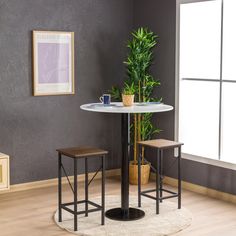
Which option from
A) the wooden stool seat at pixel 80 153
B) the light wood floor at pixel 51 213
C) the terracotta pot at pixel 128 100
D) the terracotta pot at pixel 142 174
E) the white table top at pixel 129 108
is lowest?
the light wood floor at pixel 51 213

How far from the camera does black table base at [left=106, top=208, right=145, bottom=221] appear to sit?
4730mm

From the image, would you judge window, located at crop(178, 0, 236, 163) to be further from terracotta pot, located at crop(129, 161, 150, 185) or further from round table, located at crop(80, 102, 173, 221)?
round table, located at crop(80, 102, 173, 221)

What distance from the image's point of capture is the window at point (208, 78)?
17.5 ft

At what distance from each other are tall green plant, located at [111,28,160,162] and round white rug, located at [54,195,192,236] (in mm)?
1227

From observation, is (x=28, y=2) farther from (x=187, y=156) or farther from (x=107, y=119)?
(x=187, y=156)

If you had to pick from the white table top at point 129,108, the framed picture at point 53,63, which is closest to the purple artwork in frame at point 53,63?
the framed picture at point 53,63

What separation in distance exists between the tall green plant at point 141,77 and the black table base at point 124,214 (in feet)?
→ 4.28

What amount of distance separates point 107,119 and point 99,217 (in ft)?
6.13

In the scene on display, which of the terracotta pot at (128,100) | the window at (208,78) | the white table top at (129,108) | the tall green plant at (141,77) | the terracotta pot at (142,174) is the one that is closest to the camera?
the white table top at (129,108)

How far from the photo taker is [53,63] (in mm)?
5891

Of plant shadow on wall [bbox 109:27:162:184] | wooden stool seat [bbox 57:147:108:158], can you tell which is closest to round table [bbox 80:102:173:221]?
wooden stool seat [bbox 57:147:108:158]

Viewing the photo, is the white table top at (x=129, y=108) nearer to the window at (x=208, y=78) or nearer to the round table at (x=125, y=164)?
the round table at (x=125, y=164)

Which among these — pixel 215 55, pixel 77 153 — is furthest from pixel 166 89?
pixel 77 153

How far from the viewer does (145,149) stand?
6.45 metres
